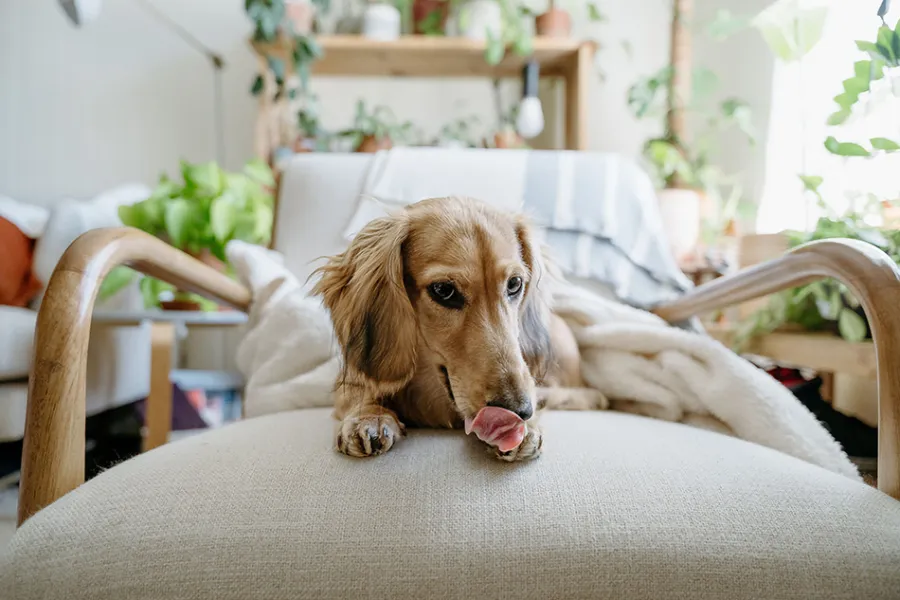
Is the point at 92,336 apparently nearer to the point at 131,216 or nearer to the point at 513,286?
the point at 131,216

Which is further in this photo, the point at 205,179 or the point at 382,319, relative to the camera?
the point at 205,179

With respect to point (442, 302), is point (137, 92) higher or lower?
higher

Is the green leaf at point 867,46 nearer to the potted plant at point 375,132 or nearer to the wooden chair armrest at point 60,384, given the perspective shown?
the wooden chair armrest at point 60,384

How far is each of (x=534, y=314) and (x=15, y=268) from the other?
1.85m

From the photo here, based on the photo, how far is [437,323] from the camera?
871mm

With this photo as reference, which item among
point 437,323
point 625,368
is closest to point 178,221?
point 437,323

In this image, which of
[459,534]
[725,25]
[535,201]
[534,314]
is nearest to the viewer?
[459,534]

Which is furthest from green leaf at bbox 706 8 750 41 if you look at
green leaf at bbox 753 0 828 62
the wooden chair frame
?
the wooden chair frame

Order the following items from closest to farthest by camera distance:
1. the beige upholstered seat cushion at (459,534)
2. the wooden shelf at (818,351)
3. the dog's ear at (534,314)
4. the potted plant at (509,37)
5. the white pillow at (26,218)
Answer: the beige upholstered seat cushion at (459,534) < the dog's ear at (534,314) < the wooden shelf at (818,351) < the white pillow at (26,218) < the potted plant at (509,37)

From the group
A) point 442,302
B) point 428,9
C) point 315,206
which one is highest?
point 428,9

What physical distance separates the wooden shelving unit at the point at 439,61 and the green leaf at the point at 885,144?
1298 mm

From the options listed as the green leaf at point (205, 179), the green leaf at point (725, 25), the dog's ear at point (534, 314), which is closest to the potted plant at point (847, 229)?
the dog's ear at point (534, 314)

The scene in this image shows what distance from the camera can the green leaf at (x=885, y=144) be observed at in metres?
1.07

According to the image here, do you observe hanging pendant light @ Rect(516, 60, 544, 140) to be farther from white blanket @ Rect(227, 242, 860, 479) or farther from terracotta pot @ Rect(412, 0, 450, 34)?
white blanket @ Rect(227, 242, 860, 479)
